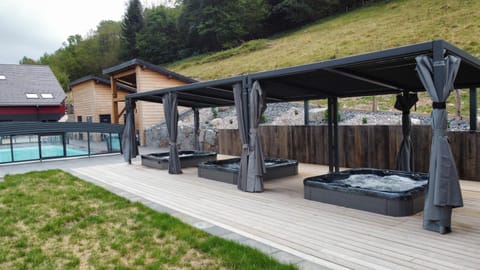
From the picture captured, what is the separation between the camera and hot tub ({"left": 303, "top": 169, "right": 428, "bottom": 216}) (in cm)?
451

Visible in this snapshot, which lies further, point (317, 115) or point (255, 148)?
point (317, 115)

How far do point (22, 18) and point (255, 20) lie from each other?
2240 cm

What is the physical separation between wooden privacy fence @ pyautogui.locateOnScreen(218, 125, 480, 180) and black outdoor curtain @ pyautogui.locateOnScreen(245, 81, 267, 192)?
3344 mm

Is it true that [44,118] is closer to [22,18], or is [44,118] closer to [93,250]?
[22,18]

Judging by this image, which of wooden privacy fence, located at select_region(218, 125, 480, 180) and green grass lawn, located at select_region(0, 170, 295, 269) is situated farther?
wooden privacy fence, located at select_region(218, 125, 480, 180)

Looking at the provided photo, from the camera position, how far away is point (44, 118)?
75.2ft

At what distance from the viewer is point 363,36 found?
23.3 meters

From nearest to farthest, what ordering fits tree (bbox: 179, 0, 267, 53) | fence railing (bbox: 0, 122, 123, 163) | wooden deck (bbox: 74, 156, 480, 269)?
wooden deck (bbox: 74, 156, 480, 269) → fence railing (bbox: 0, 122, 123, 163) → tree (bbox: 179, 0, 267, 53)

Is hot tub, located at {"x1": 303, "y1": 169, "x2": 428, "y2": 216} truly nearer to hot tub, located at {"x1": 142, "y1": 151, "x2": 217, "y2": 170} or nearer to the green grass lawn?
the green grass lawn

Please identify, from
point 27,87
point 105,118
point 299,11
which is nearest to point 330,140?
point 105,118

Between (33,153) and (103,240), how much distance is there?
33.2 feet

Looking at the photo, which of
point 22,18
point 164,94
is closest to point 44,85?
point 22,18

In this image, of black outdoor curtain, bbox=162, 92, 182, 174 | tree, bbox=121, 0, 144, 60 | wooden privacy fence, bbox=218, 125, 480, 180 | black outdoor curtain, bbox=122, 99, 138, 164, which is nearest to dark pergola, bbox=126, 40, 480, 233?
black outdoor curtain, bbox=162, 92, 182, 174

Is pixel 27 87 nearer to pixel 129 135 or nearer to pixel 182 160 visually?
pixel 129 135
